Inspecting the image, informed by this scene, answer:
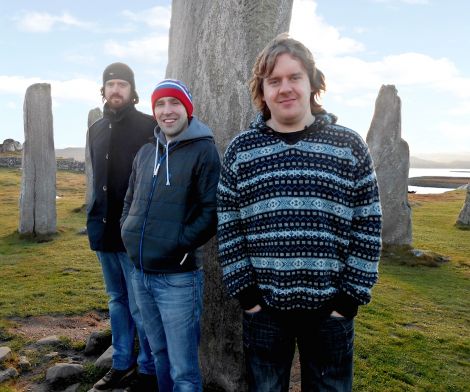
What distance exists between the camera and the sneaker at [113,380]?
3.82m

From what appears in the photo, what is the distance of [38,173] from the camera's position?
1148 cm

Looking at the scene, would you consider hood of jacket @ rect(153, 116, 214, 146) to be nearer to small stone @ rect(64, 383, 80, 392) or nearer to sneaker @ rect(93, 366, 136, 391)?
sneaker @ rect(93, 366, 136, 391)

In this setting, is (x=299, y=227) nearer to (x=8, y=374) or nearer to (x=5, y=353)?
(x=8, y=374)

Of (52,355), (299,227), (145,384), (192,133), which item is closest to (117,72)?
(192,133)

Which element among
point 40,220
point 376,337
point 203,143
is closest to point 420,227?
point 376,337

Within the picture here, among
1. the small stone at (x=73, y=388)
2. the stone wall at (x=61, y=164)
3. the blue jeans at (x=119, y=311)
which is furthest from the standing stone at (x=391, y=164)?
the stone wall at (x=61, y=164)

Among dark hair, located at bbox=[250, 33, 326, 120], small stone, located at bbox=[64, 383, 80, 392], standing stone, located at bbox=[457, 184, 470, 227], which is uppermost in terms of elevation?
dark hair, located at bbox=[250, 33, 326, 120]

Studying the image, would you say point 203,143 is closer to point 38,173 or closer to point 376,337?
point 376,337

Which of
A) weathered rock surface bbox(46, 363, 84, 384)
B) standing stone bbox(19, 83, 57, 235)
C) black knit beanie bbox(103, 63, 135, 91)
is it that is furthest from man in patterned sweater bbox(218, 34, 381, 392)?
standing stone bbox(19, 83, 57, 235)

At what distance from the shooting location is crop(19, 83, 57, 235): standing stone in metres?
11.3

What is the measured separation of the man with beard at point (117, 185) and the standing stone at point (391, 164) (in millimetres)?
7808

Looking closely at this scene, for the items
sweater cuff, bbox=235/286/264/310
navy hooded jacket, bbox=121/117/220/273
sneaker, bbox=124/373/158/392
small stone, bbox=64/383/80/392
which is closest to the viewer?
sweater cuff, bbox=235/286/264/310

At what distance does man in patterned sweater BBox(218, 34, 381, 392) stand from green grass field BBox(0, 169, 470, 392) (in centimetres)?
212

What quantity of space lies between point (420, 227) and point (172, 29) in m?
12.9
